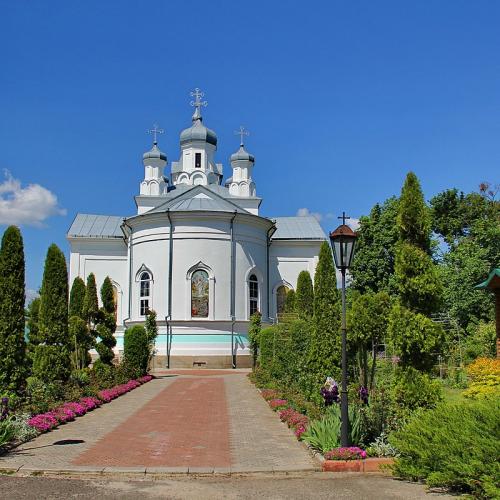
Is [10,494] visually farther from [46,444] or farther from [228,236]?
[228,236]

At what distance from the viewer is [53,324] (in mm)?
17938

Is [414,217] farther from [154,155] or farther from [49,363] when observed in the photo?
[154,155]

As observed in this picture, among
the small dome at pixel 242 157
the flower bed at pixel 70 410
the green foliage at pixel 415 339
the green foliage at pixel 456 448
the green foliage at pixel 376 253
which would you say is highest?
the small dome at pixel 242 157

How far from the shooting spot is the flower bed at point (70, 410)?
39.8 feet

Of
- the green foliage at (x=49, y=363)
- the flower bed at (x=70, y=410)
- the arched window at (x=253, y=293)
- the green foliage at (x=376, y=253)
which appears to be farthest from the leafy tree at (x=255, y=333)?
the green foliage at (x=49, y=363)

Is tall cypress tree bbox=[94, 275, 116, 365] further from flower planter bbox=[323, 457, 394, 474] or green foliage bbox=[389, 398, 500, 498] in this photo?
green foliage bbox=[389, 398, 500, 498]

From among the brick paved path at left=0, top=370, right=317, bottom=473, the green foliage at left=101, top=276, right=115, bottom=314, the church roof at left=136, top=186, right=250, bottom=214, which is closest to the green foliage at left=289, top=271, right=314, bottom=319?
the church roof at left=136, top=186, right=250, bottom=214

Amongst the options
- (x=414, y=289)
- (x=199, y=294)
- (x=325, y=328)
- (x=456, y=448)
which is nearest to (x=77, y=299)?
(x=199, y=294)

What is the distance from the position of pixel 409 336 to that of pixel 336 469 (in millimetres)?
3165

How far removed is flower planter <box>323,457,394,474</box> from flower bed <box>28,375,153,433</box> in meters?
6.03

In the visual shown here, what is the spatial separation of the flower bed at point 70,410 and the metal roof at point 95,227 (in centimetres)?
2494

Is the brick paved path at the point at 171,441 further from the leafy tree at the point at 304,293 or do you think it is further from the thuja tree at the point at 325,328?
the leafy tree at the point at 304,293

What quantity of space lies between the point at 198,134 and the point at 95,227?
33.7ft

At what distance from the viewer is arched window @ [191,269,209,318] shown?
113 feet
